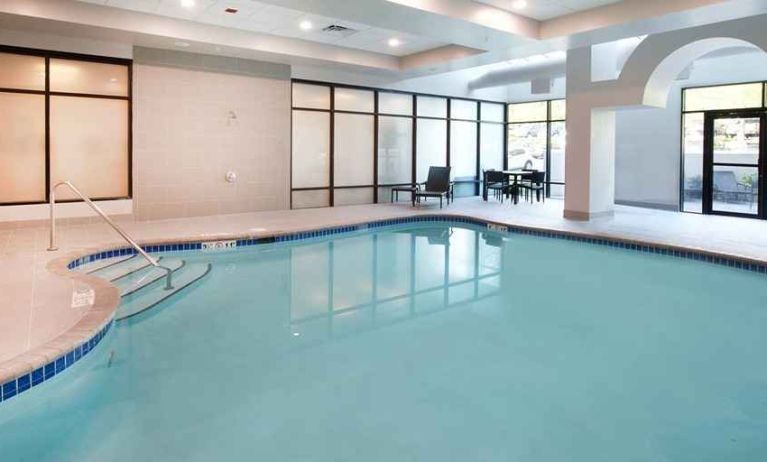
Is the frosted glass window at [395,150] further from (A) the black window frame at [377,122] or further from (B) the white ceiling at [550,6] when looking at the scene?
(B) the white ceiling at [550,6]

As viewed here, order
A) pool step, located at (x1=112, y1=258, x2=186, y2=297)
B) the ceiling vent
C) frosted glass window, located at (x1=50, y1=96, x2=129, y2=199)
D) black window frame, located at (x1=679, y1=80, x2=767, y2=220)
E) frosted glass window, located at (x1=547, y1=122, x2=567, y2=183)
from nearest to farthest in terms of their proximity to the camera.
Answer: pool step, located at (x1=112, y1=258, x2=186, y2=297)
frosted glass window, located at (x1=50, y1=96, x2=129, y2=199)
the ceiling vent
black window frame, located at (x1=679, y1=80, x2=767, y2=220)
frosted glass window, located at (x1=547, y1=122, x2=567, y2=183)

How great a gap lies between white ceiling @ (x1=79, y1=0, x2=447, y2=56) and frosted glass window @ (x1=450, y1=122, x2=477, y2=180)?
386cm

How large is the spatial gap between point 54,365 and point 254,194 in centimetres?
717

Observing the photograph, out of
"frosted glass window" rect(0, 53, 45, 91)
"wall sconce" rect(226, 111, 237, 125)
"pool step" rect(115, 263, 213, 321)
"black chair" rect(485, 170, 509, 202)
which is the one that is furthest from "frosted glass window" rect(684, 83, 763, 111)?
"frosted glass window" rect(0, 53, 45, 91)

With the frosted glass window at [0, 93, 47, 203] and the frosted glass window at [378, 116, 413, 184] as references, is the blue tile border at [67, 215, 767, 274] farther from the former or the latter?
the frosted glass window at [378, 116, 413, 184]

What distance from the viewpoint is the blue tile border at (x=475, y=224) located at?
20.2 ft

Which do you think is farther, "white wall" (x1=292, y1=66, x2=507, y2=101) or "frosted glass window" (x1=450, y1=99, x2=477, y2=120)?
"frosted glass window" (x1=450, y1=99, x2=477, y2=120)

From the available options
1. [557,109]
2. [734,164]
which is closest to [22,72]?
[557,109]

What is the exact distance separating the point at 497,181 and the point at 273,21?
6597 millimetres

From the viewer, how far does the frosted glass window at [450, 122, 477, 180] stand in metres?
13.4

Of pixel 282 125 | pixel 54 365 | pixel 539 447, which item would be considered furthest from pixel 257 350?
pixel 282 125

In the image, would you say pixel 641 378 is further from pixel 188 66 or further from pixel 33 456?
pixel 188 66

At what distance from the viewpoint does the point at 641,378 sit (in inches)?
129

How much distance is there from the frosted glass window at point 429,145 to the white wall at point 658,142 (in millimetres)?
3807
